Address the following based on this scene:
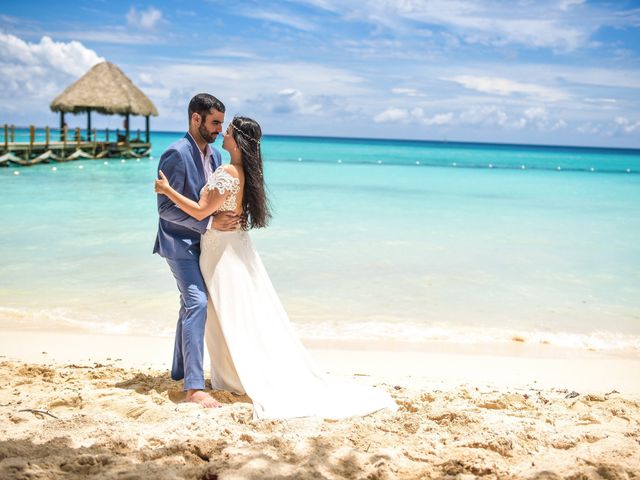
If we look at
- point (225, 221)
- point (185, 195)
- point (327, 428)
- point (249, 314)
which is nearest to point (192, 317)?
point (249, 314)

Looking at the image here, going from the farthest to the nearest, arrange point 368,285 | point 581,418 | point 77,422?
point 368,285
point 581,418
point 77,422

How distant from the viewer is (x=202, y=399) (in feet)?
12.3

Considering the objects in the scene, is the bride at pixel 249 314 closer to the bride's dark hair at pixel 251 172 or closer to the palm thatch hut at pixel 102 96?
the bride's dark hair at pixel 251 172

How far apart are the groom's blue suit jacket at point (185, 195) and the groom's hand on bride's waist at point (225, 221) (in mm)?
72

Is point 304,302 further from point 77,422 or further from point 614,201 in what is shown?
point 614,201

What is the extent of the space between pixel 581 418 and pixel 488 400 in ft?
1.88

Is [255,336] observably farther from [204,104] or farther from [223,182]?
[204,104]

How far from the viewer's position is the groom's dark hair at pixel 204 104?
3771mm

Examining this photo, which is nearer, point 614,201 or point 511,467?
point 511,467

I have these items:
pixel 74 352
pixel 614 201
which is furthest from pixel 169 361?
pixel 614 201

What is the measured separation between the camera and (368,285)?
840 cm

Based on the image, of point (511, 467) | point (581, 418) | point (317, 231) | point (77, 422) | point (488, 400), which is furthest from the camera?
point (317, 231)

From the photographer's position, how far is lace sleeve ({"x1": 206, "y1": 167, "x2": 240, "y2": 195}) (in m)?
3.64

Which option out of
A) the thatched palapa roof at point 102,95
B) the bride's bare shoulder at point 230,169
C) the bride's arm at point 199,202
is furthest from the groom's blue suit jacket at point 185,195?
the thatched palapa roof at point 102,95
